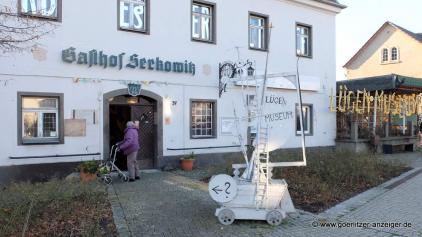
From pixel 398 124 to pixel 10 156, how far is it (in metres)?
18.4

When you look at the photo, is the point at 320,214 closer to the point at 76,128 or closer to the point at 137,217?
the point at 137,217

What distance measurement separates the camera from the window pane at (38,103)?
1148cm

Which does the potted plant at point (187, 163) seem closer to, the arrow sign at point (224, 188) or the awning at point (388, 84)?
the arrow sign at point (224, 188)

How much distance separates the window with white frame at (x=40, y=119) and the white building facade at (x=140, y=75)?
1.0 inches

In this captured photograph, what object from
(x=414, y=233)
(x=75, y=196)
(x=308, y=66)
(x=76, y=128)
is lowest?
(x=414, y=233)

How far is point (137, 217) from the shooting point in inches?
295

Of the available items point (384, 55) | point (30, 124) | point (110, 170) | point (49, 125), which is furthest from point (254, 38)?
point (384, 55)

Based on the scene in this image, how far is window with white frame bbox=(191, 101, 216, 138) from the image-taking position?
14.8 meters

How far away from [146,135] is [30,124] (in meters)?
3.67

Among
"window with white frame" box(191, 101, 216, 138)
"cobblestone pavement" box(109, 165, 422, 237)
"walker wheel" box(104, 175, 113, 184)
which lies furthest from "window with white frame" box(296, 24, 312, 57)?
"walker wheel" box(104, 175, 113, 184)

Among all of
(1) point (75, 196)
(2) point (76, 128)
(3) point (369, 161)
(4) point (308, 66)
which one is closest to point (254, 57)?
(4) point (308, 66)

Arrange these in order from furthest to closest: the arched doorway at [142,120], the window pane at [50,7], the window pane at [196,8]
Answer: the window pane at [196,8] < the arched doorway at [142,120] < the window pane at [50,7]

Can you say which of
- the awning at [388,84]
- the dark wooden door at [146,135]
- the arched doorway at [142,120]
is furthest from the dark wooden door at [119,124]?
the awning at [388,84]

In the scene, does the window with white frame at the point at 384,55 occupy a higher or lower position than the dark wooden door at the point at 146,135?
higher
